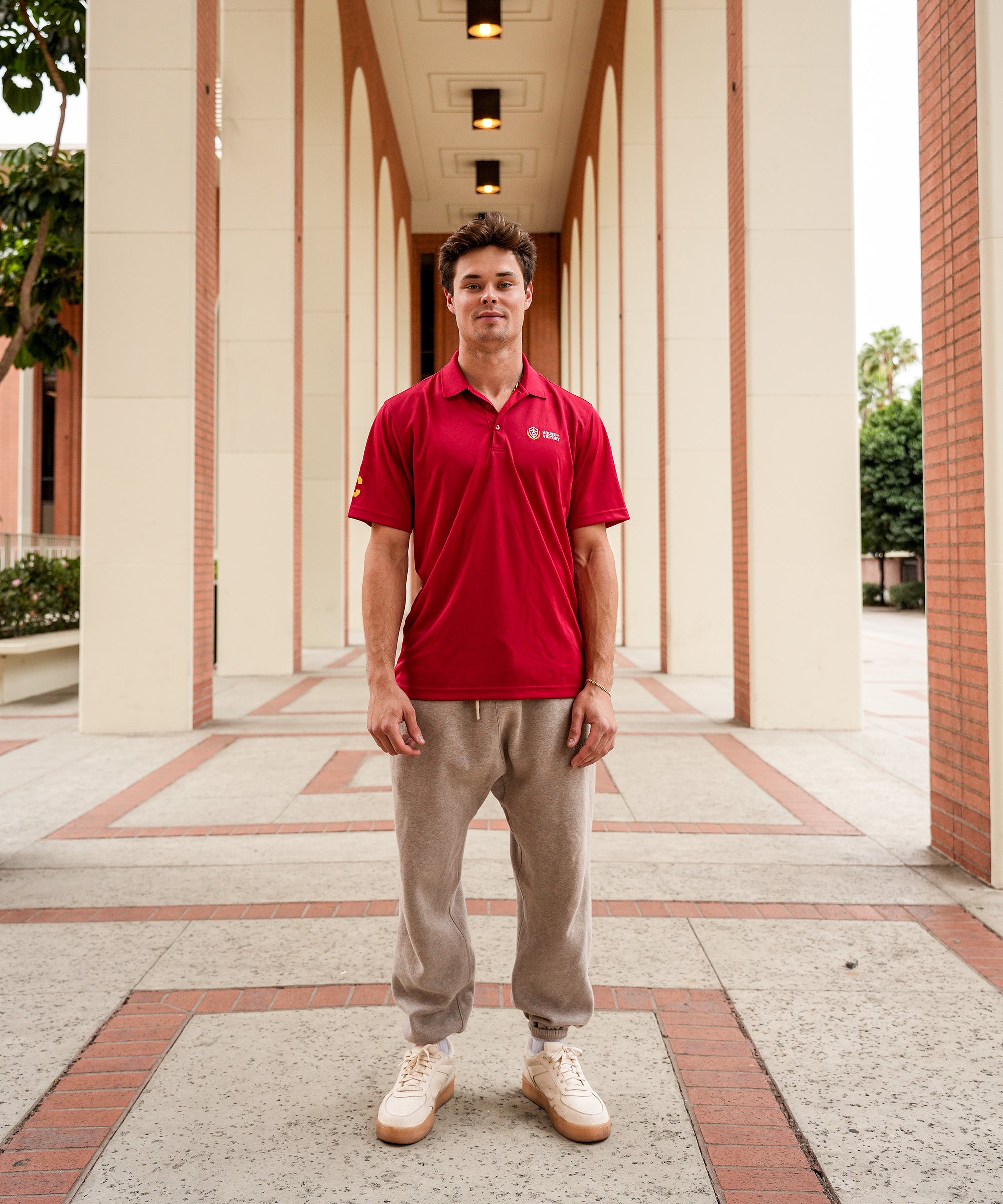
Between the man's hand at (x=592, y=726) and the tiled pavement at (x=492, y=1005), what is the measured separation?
0.92 metres

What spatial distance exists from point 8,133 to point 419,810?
29.6 m

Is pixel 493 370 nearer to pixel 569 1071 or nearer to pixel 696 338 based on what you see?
pixel 569 1071

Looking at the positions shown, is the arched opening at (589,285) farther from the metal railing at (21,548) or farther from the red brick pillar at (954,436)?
the red brick pillar at (954,436)

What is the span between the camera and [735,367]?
29.8 feet

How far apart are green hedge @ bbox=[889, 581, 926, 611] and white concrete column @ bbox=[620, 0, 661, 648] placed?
1828cm

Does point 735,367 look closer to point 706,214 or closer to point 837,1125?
point 706,214

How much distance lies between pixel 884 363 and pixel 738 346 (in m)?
55.2

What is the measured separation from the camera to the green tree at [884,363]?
189 feet

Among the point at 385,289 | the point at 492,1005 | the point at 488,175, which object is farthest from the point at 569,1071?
the point at 488,175

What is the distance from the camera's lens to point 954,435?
15.7ft

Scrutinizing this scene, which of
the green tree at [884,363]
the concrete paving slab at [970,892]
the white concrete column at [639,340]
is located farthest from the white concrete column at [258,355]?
the green tree at [884,363]

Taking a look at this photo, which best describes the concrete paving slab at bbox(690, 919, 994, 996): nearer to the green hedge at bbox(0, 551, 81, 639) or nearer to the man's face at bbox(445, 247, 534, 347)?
the man's face at bbox(445, 247, 534, 347)

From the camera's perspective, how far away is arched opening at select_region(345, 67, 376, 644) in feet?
60.7

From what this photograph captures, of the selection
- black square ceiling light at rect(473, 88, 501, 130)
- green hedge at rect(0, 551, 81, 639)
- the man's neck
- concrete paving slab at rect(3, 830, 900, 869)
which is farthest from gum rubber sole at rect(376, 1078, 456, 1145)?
black square ceiling light at rect(473, 88, 501, 130)
